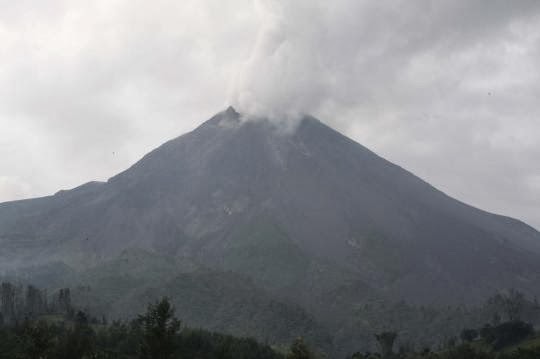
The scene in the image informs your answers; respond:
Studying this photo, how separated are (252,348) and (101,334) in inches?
1499

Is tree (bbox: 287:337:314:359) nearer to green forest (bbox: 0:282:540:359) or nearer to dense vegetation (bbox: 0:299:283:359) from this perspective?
green forest (bbox: 0:282:540:359)

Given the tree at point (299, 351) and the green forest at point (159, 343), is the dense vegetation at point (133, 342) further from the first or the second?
the tree at point (299, 351)

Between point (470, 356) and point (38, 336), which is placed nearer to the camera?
point (38, 336)

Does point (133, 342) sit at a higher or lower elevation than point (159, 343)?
lower

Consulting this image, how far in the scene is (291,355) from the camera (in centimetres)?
6125

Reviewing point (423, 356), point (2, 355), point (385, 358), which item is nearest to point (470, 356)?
point (423, 356)

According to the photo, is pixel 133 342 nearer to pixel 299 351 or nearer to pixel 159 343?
pixel 159 343

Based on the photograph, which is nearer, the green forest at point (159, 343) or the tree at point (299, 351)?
the tree at point (299, 351)

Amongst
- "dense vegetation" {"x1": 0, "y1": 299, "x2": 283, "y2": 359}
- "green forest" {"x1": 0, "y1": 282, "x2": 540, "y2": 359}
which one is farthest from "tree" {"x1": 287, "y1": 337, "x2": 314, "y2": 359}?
"dense vegetation" {"x1": 0, "y1": 299, "x2": 283, "y2": 359}

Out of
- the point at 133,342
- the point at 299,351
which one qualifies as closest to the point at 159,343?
the point at 299,351

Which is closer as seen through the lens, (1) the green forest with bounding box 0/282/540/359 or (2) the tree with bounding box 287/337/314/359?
(2) the tree with bounding box 287/337/314/359

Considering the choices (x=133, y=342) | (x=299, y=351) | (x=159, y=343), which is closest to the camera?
(x=299, y=351)

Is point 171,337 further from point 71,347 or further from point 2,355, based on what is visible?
point 2,355

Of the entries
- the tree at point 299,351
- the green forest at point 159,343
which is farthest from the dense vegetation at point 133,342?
the tree at point 299,351
